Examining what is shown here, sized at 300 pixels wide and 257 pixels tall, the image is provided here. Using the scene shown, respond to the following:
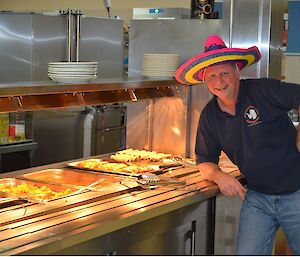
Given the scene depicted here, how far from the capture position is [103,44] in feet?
20.9

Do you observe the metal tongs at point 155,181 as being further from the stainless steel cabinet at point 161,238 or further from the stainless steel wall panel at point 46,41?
the stainless steel wall panel at point 46,41

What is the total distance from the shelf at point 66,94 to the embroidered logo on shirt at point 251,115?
1.94 ft

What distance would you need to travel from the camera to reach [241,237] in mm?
3121

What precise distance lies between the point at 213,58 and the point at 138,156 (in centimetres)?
112

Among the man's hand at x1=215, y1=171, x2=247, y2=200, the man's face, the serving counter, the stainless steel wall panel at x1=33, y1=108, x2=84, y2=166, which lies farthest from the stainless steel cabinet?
the stainless steel wall panel at x1=33, y1=108, x2=84, y2=166

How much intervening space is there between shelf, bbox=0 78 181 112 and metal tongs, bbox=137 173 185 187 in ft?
1.44

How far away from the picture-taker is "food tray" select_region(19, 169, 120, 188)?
10.6ft

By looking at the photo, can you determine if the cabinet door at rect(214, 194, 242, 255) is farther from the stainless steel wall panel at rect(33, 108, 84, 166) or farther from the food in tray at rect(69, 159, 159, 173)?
the stainless steel wall panel at rect(33, 108, 84, 166)

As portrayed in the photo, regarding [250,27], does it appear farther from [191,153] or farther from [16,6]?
[16,6]

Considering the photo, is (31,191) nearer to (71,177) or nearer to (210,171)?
(71,177)

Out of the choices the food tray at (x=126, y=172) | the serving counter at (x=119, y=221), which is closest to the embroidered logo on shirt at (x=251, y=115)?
the serving counter at (x=119, y=221)

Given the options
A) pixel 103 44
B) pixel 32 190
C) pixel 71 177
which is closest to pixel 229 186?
pixel 71 177

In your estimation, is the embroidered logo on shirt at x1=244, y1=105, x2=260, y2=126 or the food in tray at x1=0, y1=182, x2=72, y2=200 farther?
the embroidered logo on shirt at x1=244, y1=105, x2=260, y2=126

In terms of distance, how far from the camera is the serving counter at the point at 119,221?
2.28 metres
